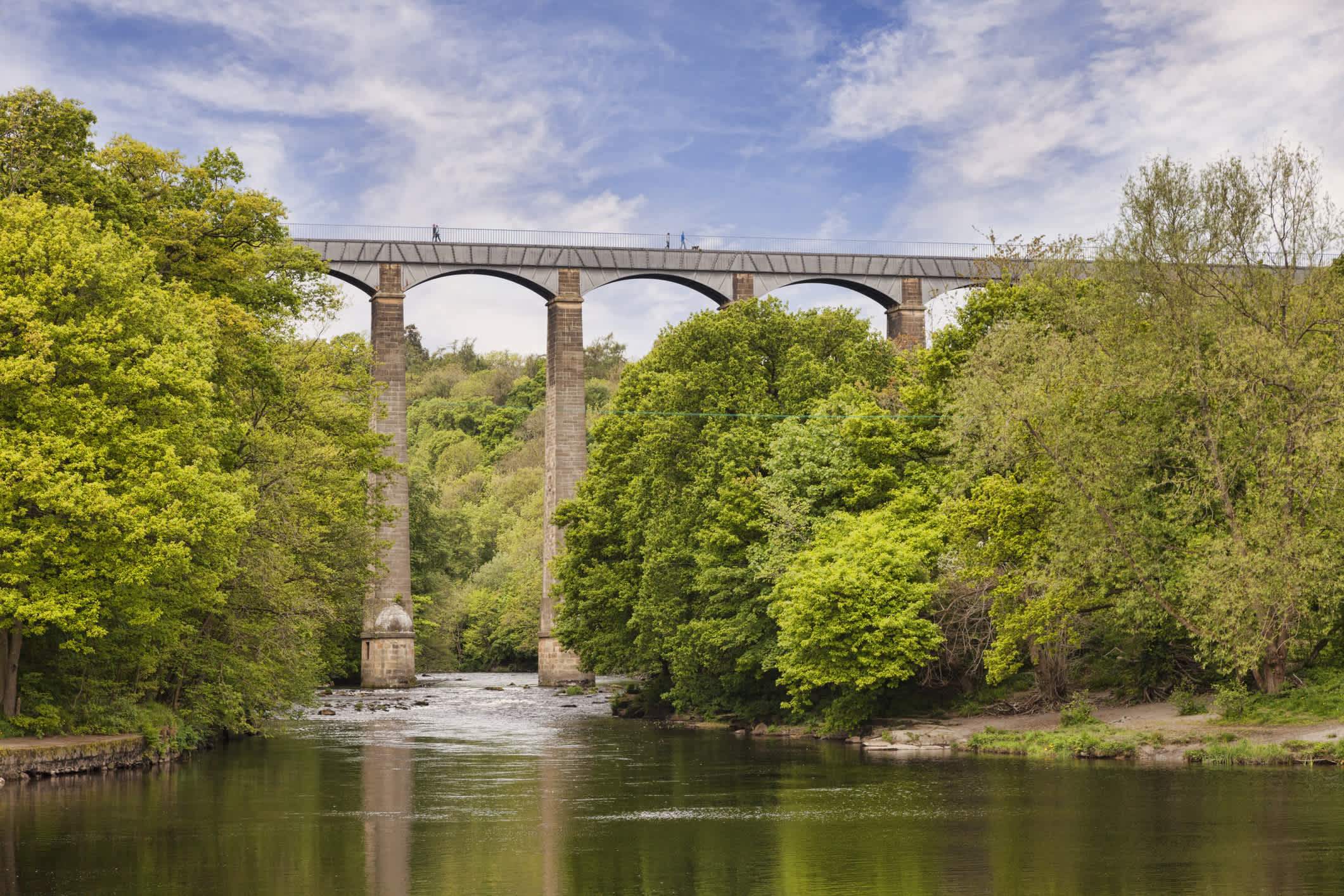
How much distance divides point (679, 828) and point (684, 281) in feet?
162

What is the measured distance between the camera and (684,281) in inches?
2665

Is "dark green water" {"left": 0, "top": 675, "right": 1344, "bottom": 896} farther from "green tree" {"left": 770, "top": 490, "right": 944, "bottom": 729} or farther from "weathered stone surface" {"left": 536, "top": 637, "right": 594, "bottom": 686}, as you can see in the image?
"weathered stone surface" {"left": 536, "top": 637, "right": 594, "bottom": 686}

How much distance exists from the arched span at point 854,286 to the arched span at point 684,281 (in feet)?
9.10

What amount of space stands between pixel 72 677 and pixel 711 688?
2107cm

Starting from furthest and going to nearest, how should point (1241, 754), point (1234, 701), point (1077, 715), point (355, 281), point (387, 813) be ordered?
point (355, 281) → point (1077, 715) → point (1234, 701) → point (1241, 754) → point (387, 813)

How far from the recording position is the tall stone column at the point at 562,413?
63.9 meters

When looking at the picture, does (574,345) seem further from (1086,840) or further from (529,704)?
(1086,840)

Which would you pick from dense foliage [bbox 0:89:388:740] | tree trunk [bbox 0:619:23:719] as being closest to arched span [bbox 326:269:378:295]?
dense foliage [bbox 0:89:388:740]

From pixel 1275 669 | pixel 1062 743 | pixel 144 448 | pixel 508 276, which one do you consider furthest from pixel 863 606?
pixel 508 276

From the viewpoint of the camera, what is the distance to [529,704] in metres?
57.9

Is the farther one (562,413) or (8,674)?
(562,413)

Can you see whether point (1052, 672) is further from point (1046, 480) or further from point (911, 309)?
point (911, 309)

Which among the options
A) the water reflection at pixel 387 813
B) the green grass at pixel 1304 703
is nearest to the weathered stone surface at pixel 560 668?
the water reflection at pixel 387 813

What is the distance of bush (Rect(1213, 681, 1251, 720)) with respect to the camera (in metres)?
29.4
